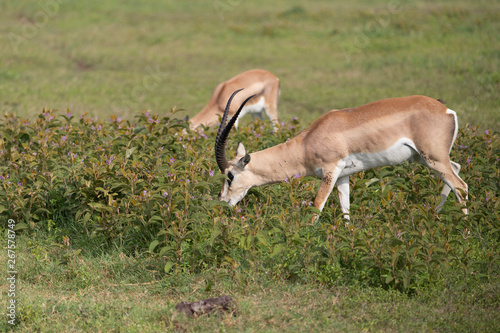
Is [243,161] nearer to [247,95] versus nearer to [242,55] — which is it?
[247,95]

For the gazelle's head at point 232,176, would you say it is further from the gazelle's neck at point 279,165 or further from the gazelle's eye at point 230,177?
the gazelle's neck at point 279,165

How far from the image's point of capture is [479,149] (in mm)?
6688

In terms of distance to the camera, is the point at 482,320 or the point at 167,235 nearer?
the point at 482,320

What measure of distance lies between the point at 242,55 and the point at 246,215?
11.9 metres

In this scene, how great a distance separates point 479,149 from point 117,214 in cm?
401

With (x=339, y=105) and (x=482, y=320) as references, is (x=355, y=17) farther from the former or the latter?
(x=482, y=320)

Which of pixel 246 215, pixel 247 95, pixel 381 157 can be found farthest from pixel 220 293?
pixel 247 95

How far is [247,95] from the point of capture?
32.8 ft

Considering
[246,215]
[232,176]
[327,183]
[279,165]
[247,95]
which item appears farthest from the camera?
[247,95]

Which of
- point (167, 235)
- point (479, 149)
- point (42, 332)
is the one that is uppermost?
point (479, 149)

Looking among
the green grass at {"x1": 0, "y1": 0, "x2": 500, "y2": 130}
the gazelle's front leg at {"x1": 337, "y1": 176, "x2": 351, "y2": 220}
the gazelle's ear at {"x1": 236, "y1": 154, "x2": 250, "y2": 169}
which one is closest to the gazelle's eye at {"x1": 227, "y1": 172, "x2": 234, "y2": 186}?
the gazelle's ear at {"x1": 236, "y1": 154, "x2": 250, "y2": 169}

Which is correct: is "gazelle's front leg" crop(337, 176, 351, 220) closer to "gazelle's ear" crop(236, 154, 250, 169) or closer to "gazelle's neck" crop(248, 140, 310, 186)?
"gazelle's neck" crop(248, 140, 310, 186)

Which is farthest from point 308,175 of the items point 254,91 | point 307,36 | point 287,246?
point 307,36

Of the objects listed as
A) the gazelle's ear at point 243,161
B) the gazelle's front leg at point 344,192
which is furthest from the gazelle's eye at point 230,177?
the gazelle's front leg at point 344,192
